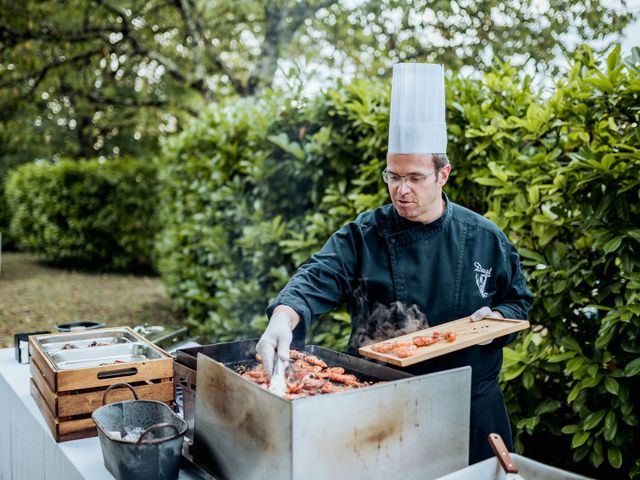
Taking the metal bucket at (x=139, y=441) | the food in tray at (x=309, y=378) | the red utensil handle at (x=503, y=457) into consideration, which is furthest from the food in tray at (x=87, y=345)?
the red utensil handle at (x=503, y=457)

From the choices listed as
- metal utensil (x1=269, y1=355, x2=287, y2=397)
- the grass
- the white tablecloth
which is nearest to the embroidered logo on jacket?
metal utensil (x1=269, y1=355, x2=287, y2=397)

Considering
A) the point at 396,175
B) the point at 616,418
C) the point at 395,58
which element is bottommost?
the point at 616,418

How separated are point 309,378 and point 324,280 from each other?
56 centimetres

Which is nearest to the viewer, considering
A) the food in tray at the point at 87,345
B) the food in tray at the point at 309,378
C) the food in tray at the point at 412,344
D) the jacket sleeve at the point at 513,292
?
the food in tray at the point at 309,378

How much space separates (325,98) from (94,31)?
7.05 meters

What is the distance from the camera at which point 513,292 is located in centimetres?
254

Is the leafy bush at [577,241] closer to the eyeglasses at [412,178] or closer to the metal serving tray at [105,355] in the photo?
the eyeglasses at [412,178]

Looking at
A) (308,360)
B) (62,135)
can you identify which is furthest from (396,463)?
(62,135)

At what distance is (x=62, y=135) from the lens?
20.0 m

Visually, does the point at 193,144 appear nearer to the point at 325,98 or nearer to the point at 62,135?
the point at 325,98

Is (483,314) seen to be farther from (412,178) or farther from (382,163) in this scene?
(382,163)

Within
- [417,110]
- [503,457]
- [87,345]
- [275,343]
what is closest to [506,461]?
[503,457]

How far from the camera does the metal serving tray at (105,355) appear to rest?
254 centimetres

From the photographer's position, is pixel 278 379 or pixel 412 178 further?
pixel 412 178
